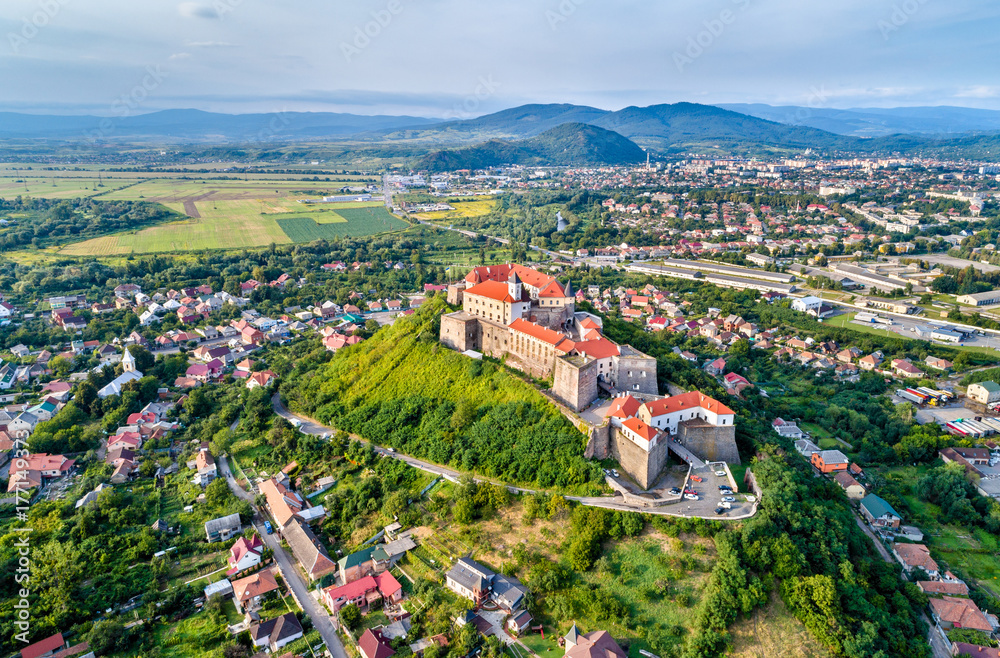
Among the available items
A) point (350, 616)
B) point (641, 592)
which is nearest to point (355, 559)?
point (350, 616)

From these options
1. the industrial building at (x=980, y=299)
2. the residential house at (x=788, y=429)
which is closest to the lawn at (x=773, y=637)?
the residential house at (x=788, y=429)

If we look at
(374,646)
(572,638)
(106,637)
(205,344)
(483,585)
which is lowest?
(106,637)

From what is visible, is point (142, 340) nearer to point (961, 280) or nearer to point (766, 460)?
point (766, 460)

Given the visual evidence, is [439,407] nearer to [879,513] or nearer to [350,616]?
[350,616]

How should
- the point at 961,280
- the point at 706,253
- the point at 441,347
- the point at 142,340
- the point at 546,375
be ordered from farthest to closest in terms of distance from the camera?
the point at 706,253 → the point at 961,280 → the point at 142,340 → the point at 441,347 → the point at 546,375

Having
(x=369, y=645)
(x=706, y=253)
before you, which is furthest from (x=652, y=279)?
(x=369, y=645)

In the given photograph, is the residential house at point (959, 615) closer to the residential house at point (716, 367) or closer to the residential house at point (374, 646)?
the residential house at point (374, 646)
